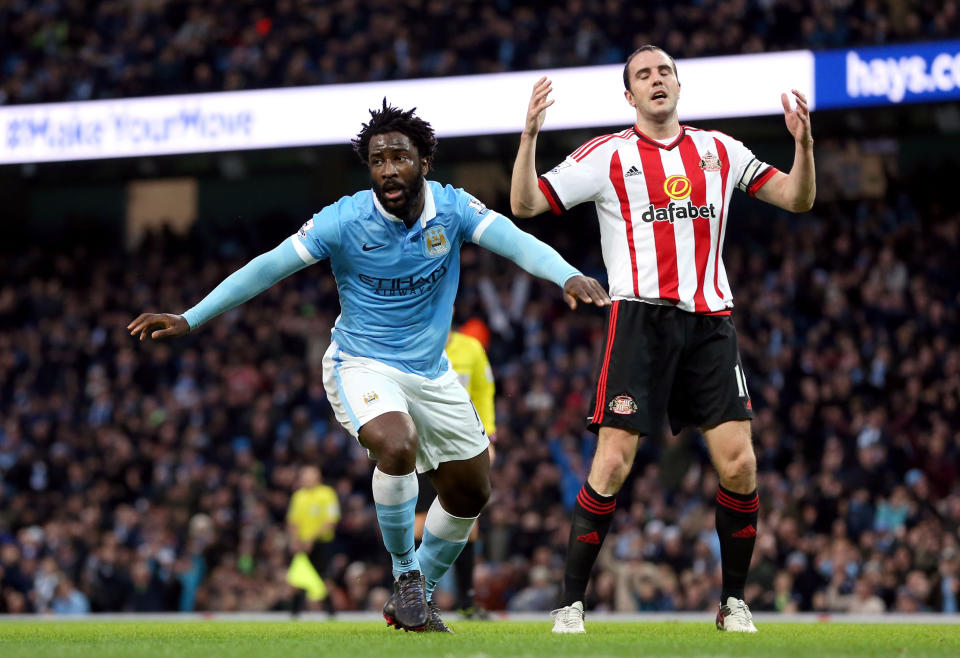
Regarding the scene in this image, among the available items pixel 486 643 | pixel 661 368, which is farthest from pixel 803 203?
pixel 486 643

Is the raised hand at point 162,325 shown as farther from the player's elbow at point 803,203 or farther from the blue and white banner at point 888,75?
the blue and white banner at point 888,75

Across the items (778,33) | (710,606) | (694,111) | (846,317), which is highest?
(778,33)

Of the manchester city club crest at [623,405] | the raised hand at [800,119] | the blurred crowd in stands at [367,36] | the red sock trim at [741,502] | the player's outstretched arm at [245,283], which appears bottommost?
the red sock trim at [741,502]

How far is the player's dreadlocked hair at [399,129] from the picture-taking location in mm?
5977

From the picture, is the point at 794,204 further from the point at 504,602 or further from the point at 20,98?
the point at 20,98

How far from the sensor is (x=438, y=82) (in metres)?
17.3

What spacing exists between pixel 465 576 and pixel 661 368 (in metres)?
3.51

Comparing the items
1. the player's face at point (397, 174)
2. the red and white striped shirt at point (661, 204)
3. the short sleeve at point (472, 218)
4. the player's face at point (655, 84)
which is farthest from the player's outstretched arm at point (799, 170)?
the player's face at point (397, 174)

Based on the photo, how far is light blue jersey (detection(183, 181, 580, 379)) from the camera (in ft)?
19.0

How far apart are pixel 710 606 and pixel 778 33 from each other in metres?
7.76

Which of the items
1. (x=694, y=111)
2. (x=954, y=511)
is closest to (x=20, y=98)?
(x=694, y=111)

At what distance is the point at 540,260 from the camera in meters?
5.61

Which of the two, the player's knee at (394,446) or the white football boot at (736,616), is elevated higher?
the player's knee at (394,446)

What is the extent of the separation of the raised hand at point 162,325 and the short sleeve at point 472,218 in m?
1.30
